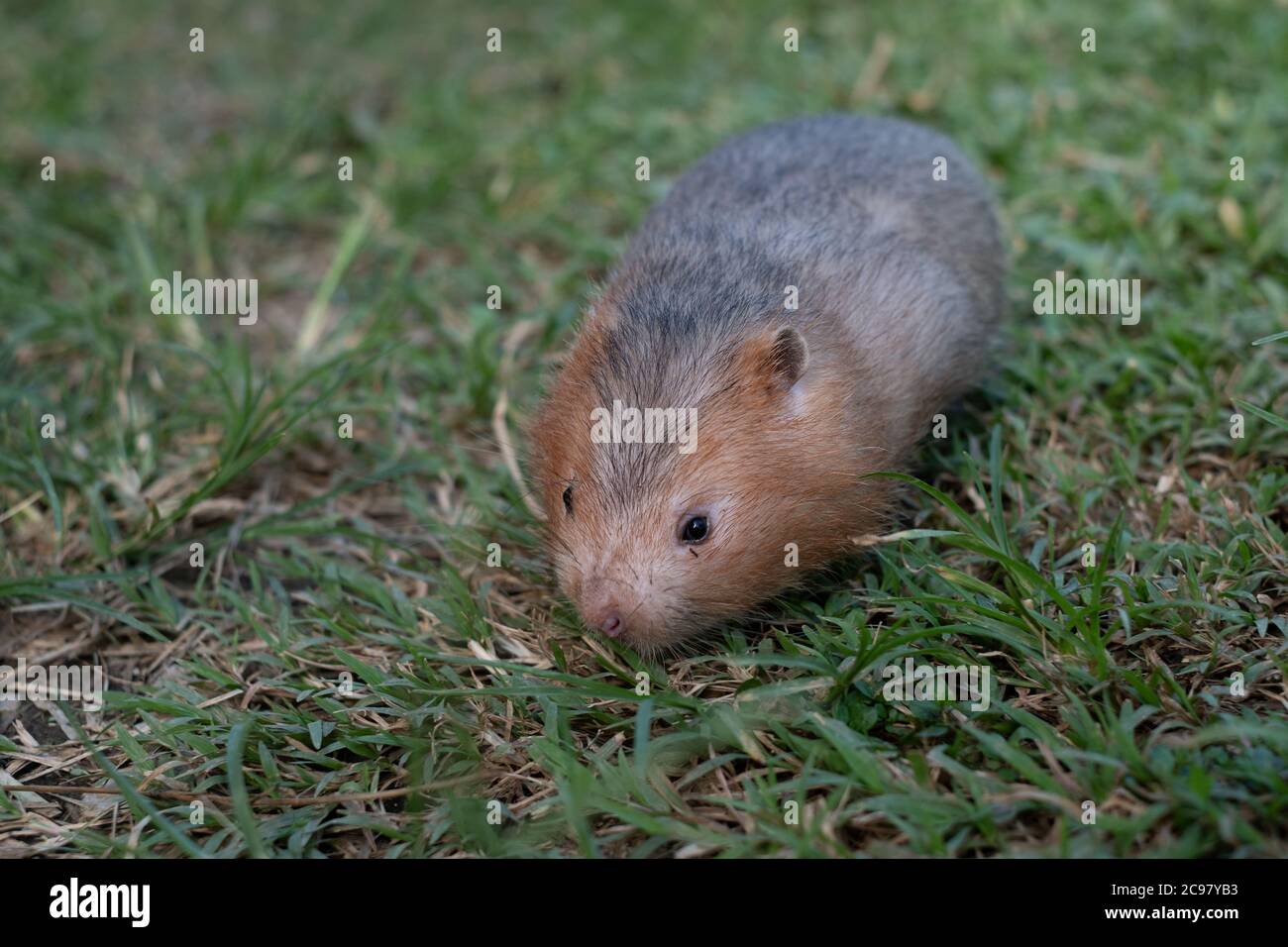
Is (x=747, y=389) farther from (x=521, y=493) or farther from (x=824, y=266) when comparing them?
(x=521, y=493)

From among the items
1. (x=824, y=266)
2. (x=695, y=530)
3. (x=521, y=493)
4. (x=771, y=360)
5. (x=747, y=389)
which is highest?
(x=824, y=266)

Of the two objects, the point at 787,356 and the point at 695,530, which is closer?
the point at 695,530

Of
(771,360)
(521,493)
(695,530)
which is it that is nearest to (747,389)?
(771,360)

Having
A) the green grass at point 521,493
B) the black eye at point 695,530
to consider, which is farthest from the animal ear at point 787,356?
the green grass at point 521,493

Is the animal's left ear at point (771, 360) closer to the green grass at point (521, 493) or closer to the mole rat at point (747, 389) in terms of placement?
the mole rat at point (747, 389)

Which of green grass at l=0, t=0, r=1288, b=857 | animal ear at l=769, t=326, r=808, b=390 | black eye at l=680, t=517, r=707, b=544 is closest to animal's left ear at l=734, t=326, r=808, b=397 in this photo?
animal ear at l=769, t=326, r=808, b=390
